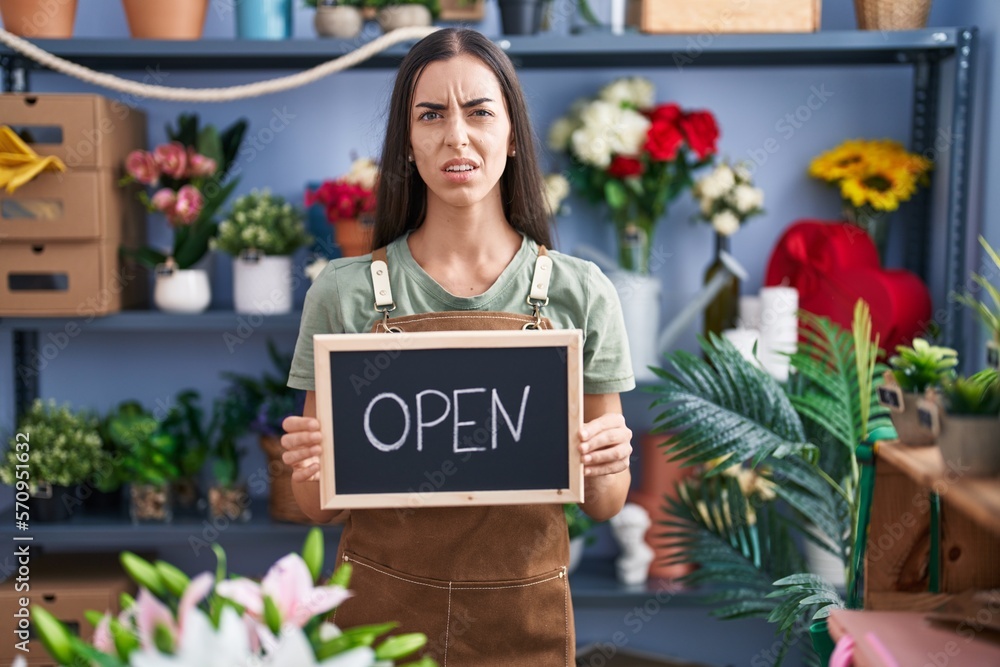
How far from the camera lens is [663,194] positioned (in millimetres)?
2371

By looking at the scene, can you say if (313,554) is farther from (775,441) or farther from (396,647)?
(775,441)

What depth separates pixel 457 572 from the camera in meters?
1.38

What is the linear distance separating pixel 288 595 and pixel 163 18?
189cm

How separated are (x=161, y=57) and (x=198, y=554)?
137 centimetres

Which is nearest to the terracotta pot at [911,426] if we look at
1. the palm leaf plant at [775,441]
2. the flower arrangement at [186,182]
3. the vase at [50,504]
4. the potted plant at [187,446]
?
the palm leaf plant at [775,441]

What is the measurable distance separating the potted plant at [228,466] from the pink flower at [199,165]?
60 centimetres

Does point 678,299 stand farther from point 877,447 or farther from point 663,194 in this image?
Result: point 877,447

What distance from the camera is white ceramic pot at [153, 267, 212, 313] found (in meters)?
2.32

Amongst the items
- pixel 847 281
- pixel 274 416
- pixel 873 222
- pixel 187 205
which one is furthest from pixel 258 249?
pixel 873 222

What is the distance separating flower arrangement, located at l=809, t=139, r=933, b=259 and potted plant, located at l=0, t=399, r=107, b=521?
201cm

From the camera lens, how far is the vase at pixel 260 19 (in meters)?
2.28

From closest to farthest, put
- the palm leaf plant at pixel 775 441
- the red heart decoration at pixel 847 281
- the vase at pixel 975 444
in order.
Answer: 1. the vase at pixel 975 444
2. the palm leaf plant at pixel 775 441
3. the red heart decoration at pixel 847 281

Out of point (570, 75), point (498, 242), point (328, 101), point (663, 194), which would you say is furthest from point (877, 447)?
point (328, 101)

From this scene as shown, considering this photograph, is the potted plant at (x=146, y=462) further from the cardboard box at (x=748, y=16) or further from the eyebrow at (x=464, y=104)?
the cardboard box at (x=748, y=16)
